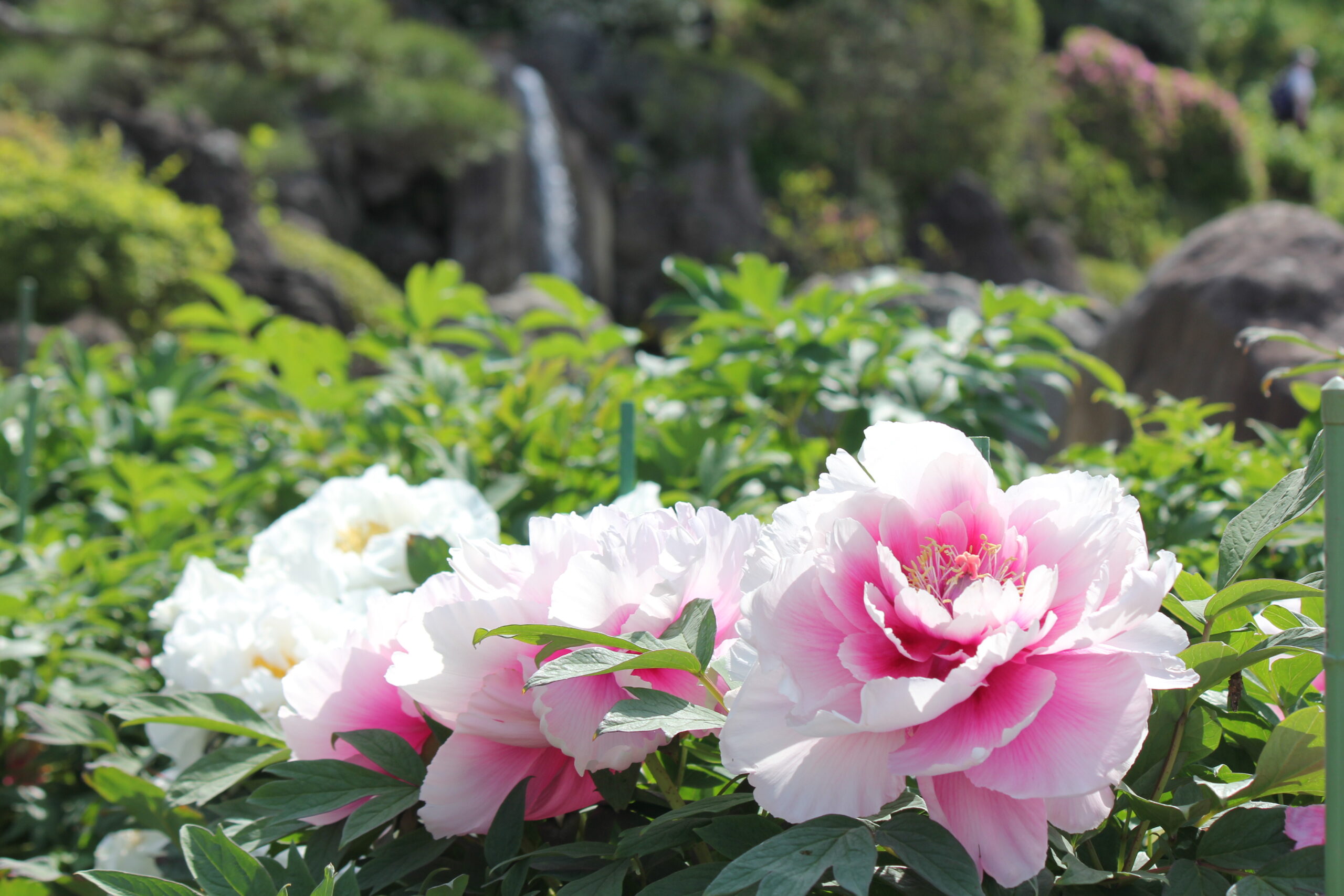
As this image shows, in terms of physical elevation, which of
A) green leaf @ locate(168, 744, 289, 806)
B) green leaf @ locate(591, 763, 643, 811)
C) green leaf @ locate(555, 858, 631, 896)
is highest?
green leaf @ locate(591, 763, 643, 811)

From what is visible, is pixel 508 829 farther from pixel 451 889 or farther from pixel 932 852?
pixel 932 852

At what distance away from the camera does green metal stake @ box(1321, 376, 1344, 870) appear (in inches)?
18.4

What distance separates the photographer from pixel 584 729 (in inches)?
23.0

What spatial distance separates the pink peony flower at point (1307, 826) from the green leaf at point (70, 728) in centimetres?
104

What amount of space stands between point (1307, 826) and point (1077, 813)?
12 centimetres

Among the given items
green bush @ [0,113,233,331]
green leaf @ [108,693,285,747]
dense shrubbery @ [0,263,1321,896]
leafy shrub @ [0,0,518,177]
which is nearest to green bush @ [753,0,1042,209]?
leafy shrub @ [0,0,518,177]

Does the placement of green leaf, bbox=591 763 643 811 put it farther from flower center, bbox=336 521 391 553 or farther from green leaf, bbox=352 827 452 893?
flower center, bbox=336 521 391 553

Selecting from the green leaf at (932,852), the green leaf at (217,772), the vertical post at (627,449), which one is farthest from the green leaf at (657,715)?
the vertical post at (627,449)

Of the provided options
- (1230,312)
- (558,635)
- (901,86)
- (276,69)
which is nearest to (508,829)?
(558,635)

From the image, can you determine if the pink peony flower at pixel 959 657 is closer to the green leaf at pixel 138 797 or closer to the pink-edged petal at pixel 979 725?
the pink-edged petal at pixel 979 725

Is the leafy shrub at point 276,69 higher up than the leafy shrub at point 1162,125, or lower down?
higher up

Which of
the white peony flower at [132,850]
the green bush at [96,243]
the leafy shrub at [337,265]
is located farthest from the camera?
the leafy shrub at [337,265]

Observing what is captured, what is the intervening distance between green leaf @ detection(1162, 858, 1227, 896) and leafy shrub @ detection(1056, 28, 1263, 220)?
16.8 meters

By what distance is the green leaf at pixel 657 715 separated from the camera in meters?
0.52
